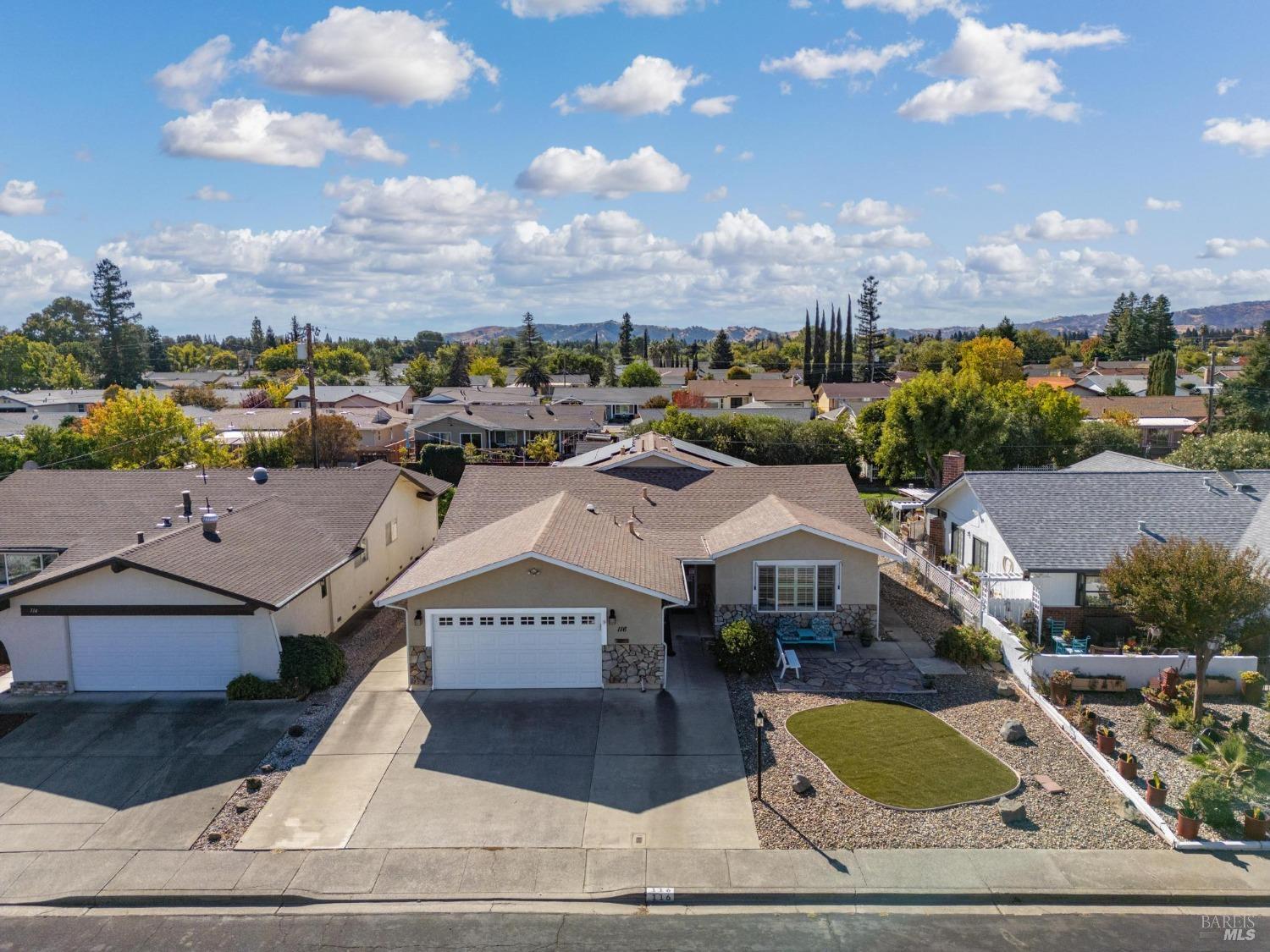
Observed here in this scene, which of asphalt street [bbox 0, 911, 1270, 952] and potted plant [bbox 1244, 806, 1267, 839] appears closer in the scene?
asphalt street [bbox 0, 911, 1270, 952]

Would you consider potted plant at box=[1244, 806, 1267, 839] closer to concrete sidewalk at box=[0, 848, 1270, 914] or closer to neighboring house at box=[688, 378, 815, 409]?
concrete sidewalk at box=[0, 848, 1270, 914]

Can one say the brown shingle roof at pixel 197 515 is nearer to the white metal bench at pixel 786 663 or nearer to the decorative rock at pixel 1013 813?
the white metal bench at pixel 786 663

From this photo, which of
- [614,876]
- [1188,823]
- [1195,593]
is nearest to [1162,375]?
[1195,593]

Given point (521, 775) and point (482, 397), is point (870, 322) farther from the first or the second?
point (521, 775)

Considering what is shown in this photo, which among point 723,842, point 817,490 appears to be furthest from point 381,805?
point 817,490

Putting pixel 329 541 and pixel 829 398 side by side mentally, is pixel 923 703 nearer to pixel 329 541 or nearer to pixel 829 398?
pixel 329 541

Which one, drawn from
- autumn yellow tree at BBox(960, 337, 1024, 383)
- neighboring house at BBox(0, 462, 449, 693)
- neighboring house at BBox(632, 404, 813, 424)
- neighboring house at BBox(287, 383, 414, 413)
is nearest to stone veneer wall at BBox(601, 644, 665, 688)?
neighboring house at BBox(0, 462, 449, 693)
